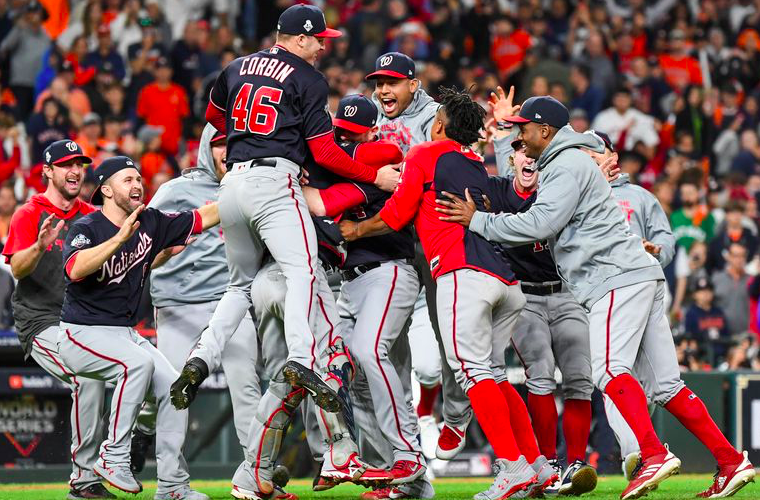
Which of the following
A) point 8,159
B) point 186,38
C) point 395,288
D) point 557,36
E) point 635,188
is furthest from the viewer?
point 557,36

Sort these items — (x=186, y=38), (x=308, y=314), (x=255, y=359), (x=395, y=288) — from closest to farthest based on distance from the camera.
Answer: (x=308, y=314)
(x=395, y=288)
(x=255, y=359)
(x=186, y=38)

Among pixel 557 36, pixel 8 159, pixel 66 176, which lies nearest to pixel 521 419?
pixel 66 176

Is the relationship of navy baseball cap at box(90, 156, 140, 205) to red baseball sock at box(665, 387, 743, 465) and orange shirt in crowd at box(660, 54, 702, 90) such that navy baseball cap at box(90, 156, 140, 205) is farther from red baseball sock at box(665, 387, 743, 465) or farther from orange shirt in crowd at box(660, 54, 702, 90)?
orange shirt in crowd at box(660, 54, 702, 90)

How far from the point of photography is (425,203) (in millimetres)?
7578

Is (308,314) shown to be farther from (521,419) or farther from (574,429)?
(574,429)

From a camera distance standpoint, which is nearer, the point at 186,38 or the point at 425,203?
the point at 425,203

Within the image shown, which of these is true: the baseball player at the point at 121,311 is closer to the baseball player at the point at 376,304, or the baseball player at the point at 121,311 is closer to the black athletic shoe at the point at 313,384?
the baseball player at the point at 376,304

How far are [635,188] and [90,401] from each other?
4096 millimetres

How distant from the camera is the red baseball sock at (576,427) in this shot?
8.22 meters

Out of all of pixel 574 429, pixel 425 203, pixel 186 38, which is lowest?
pixel 574 429

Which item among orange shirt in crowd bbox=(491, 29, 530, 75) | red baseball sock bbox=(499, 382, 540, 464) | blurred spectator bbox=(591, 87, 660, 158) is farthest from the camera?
orange shirt in crowd bbox=(491, 29, 530, 75)

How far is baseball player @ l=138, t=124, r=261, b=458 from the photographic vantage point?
865 centimetres

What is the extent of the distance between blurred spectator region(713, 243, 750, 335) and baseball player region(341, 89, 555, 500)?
6.56 m

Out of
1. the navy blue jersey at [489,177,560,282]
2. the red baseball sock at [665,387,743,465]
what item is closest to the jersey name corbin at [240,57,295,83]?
the navy blue jersey at [489,177,560,282]
